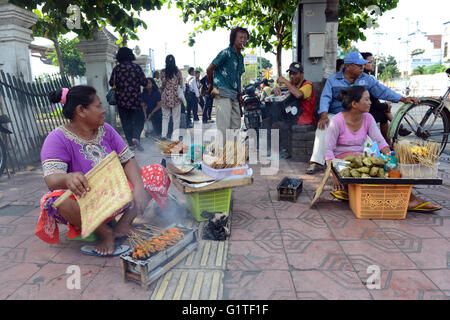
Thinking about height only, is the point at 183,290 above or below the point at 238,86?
below

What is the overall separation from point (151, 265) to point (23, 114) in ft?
16.5

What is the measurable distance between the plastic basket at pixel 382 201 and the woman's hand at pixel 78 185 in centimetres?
249

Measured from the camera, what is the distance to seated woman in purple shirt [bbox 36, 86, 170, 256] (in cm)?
258

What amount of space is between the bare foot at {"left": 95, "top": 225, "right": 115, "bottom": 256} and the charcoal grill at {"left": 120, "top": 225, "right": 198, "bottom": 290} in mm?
397

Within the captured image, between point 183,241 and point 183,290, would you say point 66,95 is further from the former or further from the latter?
point 183,290

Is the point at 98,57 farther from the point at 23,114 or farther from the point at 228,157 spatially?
the point at 228,157

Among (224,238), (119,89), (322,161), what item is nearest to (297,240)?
(224,238)

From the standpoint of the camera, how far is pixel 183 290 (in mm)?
2240

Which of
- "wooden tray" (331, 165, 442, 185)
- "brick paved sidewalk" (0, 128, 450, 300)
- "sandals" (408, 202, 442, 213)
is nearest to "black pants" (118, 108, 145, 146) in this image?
"brick paved sidewalk" (0, 128, 450, 300)

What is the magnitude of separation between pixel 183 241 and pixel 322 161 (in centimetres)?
285

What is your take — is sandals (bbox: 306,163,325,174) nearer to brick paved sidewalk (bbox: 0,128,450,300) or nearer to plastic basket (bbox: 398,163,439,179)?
brick paved sidewalk (bbox: 0,128,450,300)

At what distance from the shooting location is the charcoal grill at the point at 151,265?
2246mm

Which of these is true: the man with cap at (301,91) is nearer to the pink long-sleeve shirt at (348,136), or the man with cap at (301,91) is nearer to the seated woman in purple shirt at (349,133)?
the seated woman in purple shirt at (349,133)
